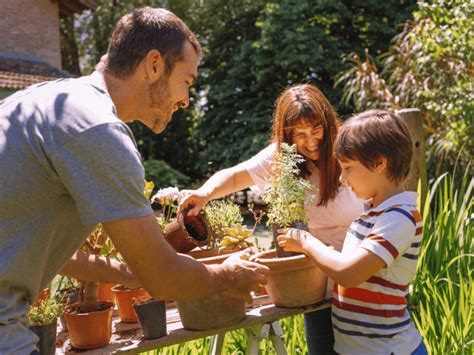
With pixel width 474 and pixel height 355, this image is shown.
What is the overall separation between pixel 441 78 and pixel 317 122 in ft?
17.2

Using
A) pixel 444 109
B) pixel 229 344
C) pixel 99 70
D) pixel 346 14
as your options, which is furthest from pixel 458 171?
pixel 346 14

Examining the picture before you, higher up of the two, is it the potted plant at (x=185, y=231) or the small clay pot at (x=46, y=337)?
the potted plant at (x=185, y=231)

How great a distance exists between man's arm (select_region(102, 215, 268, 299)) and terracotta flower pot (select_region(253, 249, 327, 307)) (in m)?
0.30

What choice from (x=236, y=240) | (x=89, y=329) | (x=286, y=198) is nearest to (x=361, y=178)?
(x=286, y=198)

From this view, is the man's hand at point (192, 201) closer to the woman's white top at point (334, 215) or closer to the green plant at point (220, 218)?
the green plant at point (220, 218)

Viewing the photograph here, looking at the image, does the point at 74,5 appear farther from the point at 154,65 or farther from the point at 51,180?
the point at 51,180

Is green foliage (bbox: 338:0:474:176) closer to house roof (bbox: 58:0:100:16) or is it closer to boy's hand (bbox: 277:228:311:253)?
boy's hand (bbox: 277:228:311:253)

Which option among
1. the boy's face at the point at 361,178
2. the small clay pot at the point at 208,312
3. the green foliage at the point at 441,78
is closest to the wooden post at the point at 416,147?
the green foliage at the point at 441,78

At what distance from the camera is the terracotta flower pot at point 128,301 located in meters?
1.85

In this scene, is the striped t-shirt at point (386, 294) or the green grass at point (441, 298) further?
the green grass at point (441, 298)

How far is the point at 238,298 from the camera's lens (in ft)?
5.50

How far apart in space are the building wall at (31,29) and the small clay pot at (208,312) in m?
13.1

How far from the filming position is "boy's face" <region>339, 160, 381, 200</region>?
1.86m

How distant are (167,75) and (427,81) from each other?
659 cm
